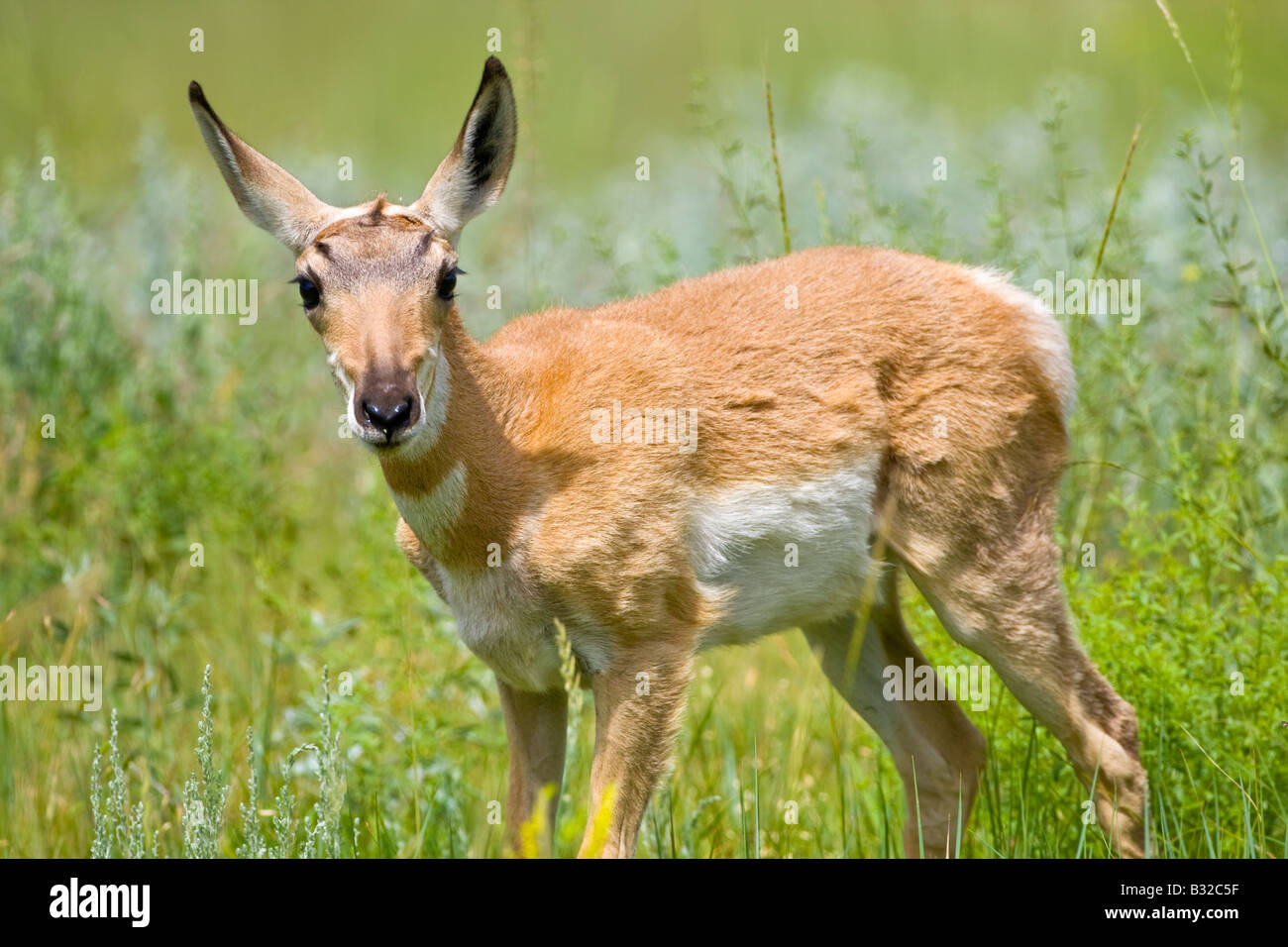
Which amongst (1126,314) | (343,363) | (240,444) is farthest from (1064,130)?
(343,363)

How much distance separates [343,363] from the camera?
4676 millimetres

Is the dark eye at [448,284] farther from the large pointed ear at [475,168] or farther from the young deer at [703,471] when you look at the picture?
the large pointed ear at [475,168]

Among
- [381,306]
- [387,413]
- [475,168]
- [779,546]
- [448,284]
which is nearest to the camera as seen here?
[387,413]

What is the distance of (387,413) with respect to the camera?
4395mm

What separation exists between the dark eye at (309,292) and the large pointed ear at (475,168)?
21.6 inches

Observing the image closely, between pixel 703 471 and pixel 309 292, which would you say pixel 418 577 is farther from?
pixel 309 292

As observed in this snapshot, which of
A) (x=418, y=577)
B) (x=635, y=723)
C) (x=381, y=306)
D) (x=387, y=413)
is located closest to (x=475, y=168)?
(x=381, y=306)

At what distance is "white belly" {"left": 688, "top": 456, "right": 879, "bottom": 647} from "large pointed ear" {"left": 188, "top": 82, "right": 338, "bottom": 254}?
5.65ft

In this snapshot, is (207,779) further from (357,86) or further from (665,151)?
(357,86)

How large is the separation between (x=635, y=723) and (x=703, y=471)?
0.98 meters

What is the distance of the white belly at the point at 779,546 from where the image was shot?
215 inches

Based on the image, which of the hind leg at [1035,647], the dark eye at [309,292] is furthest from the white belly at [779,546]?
the dark eye at [309,292]

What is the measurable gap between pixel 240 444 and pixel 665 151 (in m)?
9.82

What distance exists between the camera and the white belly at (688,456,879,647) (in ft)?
17.9
